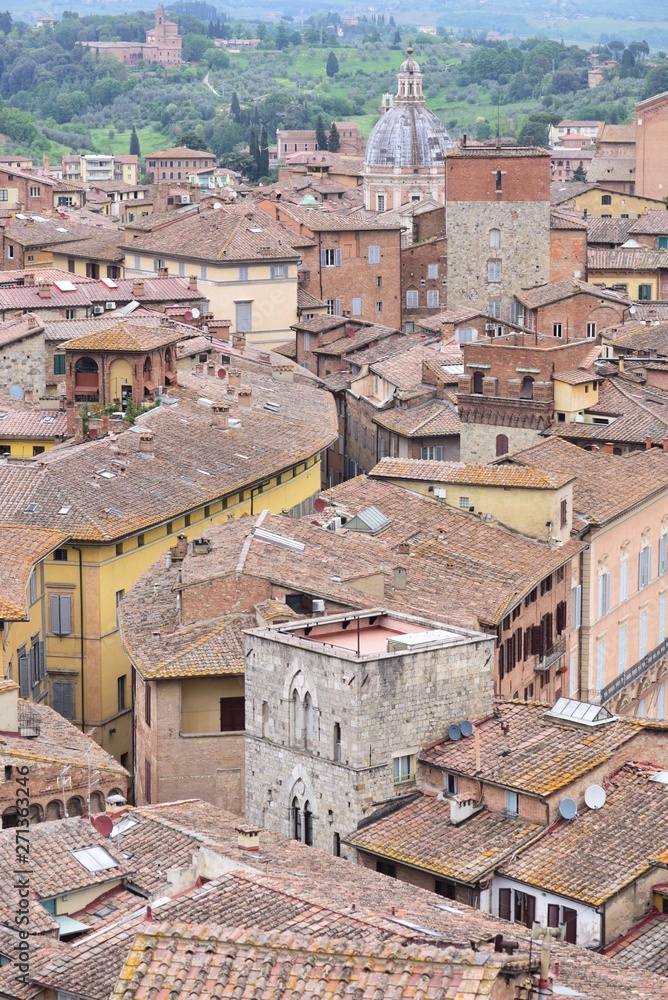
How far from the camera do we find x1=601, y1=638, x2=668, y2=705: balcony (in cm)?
5131

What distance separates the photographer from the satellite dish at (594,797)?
1313 inches

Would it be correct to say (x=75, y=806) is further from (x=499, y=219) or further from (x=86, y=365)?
(x=499, y=219)

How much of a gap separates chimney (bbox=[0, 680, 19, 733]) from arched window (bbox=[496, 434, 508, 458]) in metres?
29.8

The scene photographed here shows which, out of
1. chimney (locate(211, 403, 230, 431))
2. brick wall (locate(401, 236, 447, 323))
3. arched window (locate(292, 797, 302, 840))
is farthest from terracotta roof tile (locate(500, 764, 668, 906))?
brick wall (locate(401, 236, 447, 323))

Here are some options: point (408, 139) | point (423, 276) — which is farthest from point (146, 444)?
point (408, 139)

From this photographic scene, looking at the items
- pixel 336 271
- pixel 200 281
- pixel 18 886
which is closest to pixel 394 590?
pixel 18 886

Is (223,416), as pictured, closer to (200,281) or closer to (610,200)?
(200,281)

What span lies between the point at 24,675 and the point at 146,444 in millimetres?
12358

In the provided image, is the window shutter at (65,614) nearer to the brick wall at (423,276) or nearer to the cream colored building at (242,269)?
the cream colored building at (242,269)

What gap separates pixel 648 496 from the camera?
178ft

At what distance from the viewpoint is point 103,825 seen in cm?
3106

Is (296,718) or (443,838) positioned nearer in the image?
(443,838)

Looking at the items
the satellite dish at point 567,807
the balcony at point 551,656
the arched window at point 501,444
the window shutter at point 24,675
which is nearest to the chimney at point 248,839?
the satellite dish at point 567,807

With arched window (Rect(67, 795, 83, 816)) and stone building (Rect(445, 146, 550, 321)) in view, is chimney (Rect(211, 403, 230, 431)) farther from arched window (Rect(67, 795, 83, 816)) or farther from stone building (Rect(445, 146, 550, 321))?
stone building (Rect(445, 146, 550, 321))
